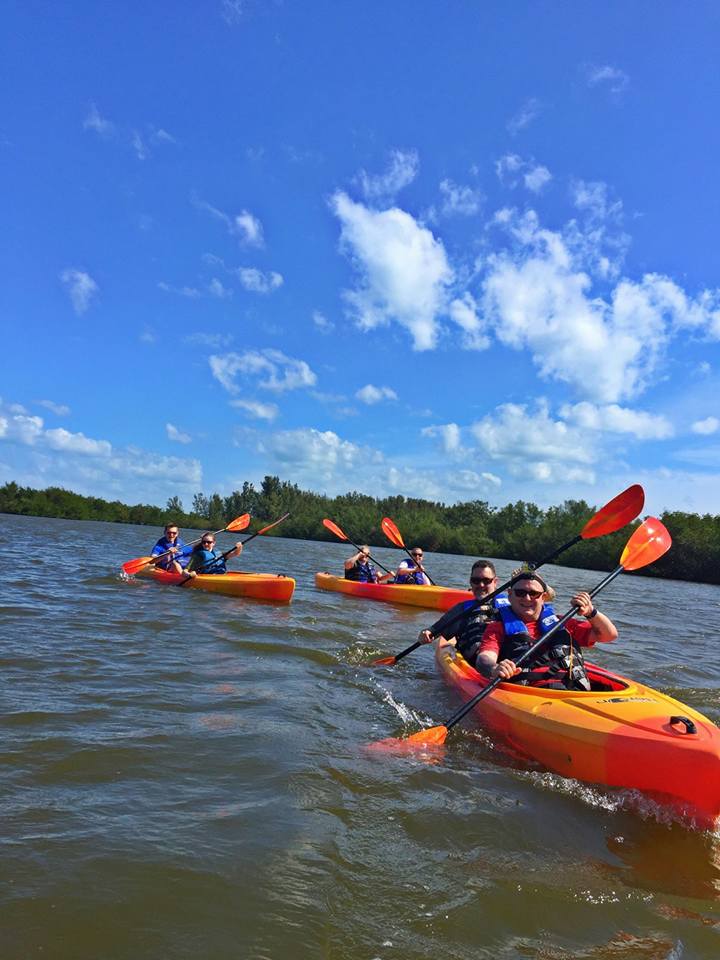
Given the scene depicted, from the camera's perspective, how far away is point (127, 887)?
89.0 inches

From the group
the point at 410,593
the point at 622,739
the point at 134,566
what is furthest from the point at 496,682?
the point at 134,566

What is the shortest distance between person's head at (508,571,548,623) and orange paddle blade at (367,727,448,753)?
1.21 meters

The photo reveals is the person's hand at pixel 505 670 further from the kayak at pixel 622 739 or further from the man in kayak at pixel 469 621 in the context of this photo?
the man in kayak at pixel 469 621

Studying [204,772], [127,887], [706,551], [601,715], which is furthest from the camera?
[706,551]

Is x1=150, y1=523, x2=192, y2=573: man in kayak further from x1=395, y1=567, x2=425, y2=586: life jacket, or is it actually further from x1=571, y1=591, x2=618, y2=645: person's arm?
x1=571, y1=591, x2=618, y2=645: person's arm

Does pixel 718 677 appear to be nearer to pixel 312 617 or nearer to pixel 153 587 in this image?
pixel 312 617

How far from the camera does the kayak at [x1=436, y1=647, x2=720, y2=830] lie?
10.2ft

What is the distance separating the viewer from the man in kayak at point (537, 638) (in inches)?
176

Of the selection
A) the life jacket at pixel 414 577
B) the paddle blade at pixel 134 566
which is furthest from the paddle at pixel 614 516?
the paddle blade at pixel 134 566

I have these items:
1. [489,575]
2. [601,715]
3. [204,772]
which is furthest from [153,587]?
[601,715]

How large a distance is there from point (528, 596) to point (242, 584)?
257 inches

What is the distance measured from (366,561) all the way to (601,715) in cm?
968

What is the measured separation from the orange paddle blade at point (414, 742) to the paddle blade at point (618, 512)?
260 cm

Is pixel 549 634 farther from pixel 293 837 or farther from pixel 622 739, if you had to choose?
pixel 293 837
